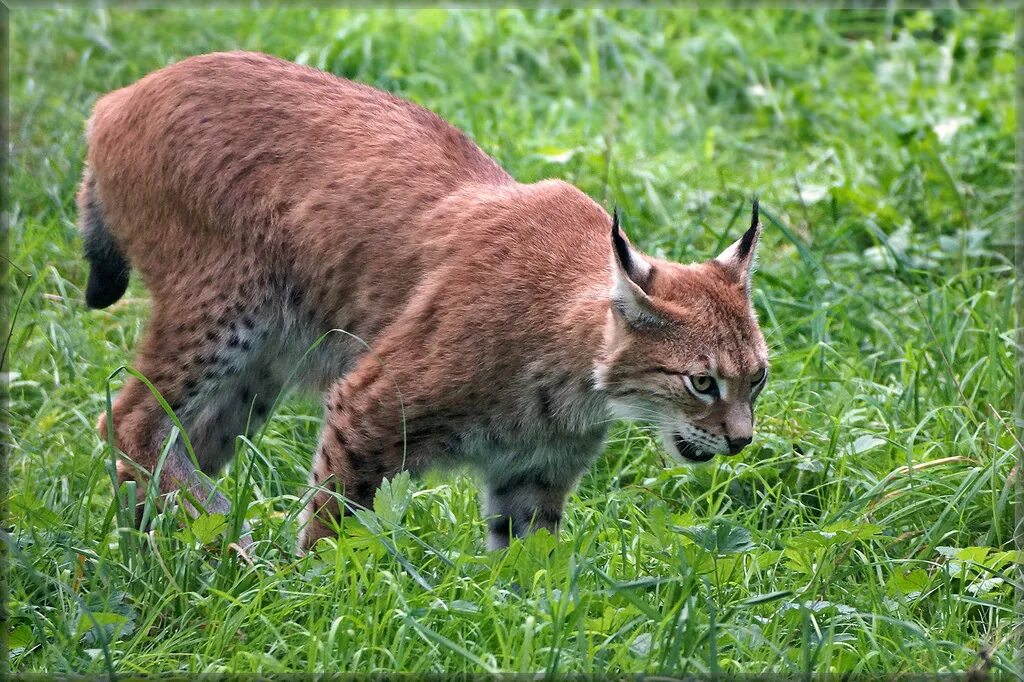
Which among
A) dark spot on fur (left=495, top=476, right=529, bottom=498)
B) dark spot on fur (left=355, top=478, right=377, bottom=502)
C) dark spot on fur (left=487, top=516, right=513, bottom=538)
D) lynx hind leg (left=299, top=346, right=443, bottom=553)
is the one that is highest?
lynx hind leg (left=299, top=346, right=443, bottom=553)

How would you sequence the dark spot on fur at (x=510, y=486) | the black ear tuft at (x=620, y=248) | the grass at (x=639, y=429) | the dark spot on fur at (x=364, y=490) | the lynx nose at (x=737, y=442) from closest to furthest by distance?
the grass at (x=639, y=429) → the black ear tuft at (x=620, y=248) → the lynx nose at (x=737, y=442) → the dark spot on fur at (x=364, y=490) → the dark spot on fur at (x=510, y=486)

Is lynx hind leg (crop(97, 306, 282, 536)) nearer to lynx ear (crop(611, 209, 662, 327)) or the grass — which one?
the grass

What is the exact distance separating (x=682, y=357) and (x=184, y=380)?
5.86 ft

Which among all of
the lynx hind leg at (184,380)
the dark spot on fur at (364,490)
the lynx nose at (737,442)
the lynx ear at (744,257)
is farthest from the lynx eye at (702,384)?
the lynx hind leg at (184,380)

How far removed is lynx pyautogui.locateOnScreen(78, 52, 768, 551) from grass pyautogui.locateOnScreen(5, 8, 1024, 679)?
0.27 meters

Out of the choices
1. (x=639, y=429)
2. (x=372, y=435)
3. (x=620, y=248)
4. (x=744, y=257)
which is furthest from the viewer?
(x=639, y=429)

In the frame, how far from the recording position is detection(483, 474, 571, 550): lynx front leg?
15.7 ft

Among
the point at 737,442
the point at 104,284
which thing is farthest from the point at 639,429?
the point at 104,284

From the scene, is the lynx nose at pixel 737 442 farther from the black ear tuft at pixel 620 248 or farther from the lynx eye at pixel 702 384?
the black ear tuft at pixel 620 248

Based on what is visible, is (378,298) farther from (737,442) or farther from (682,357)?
(737,442)

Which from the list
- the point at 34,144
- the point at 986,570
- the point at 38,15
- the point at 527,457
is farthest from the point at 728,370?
the point at 38,15

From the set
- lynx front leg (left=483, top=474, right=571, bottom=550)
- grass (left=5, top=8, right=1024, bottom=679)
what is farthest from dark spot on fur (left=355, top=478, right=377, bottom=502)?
lynx front leg (left=483, top=474, right=571, bottom=550)

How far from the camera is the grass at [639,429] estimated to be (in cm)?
393

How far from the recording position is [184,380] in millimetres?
4898
